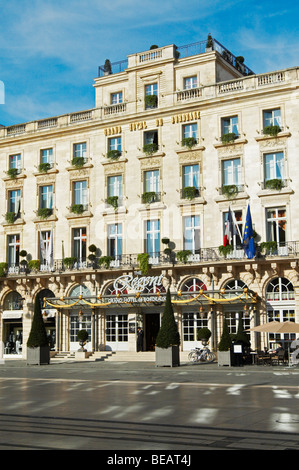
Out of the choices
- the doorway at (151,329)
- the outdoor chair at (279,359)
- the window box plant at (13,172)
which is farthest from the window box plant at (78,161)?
the outdoor chair at (279,359)

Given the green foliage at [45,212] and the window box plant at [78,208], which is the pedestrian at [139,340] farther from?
the green foliage at [45,212]

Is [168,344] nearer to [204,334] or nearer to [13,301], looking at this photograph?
[204,334]

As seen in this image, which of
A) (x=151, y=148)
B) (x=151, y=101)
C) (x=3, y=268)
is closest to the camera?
(x=151, y=148)

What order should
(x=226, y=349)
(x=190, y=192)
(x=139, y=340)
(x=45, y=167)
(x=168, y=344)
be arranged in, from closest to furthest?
(x=226, y=349) < (x=168, y=344) < (x=190, y=192) < (x=139, y=340) < (x=45, y=167)

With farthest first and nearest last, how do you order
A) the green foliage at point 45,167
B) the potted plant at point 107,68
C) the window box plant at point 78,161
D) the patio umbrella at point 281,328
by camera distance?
the potted plant at point 107,68
the green foliage at point 45,167
the window box plant at point 78,161
the patio umbrella at point 281,328

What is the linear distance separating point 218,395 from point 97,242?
86.2 feet

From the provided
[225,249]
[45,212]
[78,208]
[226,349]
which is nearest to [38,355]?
[226,349]

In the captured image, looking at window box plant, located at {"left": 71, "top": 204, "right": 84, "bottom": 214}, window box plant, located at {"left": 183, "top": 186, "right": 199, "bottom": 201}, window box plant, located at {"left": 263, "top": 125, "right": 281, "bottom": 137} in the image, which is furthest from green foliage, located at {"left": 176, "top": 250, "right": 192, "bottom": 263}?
window box plant, located at {"left": 263, "top": 125, "right": 281, "bottom": 137}

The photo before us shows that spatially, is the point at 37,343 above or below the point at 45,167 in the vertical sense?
below

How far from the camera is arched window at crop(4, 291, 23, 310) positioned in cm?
4687

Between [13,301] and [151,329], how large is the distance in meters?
12.0

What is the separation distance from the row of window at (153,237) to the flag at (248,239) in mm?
781

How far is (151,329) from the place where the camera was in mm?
42531

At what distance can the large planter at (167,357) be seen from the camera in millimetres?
32938
